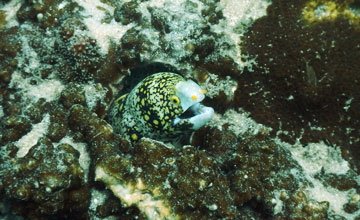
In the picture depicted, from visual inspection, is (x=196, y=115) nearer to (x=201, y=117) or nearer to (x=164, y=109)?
(x=201, y=117)

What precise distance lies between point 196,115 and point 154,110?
0.57m

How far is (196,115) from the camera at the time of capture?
3.45 metres

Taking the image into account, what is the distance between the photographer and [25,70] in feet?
12.8

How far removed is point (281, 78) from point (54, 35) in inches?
134

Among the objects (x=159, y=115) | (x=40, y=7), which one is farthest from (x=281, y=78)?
(x=40, y=7)

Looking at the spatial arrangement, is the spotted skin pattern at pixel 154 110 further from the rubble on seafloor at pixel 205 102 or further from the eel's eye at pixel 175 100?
the rubble on seafloor at pixel 205 102

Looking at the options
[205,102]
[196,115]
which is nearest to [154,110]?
[196,115]

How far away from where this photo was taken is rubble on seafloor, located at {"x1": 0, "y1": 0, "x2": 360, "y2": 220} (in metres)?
2.74

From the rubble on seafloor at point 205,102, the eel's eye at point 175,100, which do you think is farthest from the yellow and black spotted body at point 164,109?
the rubble on seafloor at point 205,102

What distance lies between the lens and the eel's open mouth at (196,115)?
133 inches

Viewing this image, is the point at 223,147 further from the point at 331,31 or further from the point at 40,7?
the point at 40,7

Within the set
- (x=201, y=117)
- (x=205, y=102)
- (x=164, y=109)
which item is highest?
(x=201, y=117)

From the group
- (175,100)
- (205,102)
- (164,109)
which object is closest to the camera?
(175,100)

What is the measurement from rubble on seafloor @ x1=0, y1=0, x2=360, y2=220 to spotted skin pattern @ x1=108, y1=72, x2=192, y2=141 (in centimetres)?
42
